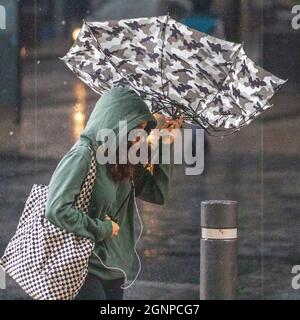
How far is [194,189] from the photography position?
651cm

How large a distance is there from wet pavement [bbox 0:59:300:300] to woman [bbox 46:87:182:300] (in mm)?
317

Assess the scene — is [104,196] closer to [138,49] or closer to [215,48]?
[138,49]

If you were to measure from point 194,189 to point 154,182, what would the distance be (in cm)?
28

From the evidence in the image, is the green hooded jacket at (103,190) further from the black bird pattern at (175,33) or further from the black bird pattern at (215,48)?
the black bird pattern at (215,48)

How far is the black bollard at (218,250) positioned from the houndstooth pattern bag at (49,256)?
2.45 feet

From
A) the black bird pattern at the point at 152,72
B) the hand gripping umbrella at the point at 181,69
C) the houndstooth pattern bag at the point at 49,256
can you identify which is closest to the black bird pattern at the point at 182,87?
the hand gripping umbrella at the point at 181,69

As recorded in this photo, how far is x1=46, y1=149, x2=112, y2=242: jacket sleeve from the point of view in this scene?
5.79 metres

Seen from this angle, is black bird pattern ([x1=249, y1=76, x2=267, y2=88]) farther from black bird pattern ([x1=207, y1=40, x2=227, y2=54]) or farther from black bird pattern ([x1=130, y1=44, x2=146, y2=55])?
black bird pattern ([x1=130, y1=44, x2=146, y2=55])

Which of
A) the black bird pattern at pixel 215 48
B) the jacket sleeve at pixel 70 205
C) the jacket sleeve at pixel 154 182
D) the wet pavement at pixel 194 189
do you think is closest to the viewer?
the jacket sleeve at pixel 70 205

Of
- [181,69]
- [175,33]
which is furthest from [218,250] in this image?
[175,33]

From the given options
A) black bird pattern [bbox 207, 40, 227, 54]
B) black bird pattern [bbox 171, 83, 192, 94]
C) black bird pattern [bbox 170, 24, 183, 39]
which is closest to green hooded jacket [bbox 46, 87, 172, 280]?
black bird pattern [bbox 171, 83, 192, 94]

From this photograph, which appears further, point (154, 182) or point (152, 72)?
point (154, 182)

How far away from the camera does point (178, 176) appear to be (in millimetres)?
6492

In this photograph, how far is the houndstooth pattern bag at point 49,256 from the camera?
5.86 metres
